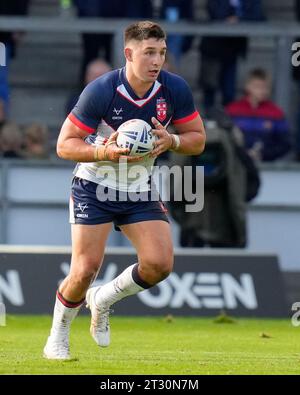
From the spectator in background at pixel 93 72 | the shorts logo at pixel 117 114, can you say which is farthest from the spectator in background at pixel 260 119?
the shorts logo at pixel 117 114

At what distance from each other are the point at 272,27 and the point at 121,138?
855 centimetres

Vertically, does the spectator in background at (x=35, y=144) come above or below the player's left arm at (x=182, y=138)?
below

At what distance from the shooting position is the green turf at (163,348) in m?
9.21

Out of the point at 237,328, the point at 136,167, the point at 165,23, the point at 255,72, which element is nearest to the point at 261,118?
the point at 255,72

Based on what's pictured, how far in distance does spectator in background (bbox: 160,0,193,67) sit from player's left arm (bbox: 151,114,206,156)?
7700mm

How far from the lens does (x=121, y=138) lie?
9.24 m

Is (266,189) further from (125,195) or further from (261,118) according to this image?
(125,195)

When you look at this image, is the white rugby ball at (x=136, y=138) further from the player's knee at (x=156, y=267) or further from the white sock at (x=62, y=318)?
the white sock at (x=62, y=318)

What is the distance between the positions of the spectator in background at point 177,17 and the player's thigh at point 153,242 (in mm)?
7983

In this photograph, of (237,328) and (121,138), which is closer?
(121,138)

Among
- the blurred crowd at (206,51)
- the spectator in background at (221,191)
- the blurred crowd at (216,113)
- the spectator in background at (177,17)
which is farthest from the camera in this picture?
the spectator in background at (177,17)

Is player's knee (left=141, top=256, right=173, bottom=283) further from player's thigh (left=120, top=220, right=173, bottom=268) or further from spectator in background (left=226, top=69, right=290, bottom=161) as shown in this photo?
spectator in background (left=226, top=69, right=290, bottom=161)

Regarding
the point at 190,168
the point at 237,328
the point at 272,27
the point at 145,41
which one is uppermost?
the point at 145,41

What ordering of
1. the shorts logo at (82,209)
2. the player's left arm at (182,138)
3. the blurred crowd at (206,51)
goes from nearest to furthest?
1. the player's left arm at (182,138)
2. the shorts logo at (82,209)
3. the blurred crowd at (206,51)
